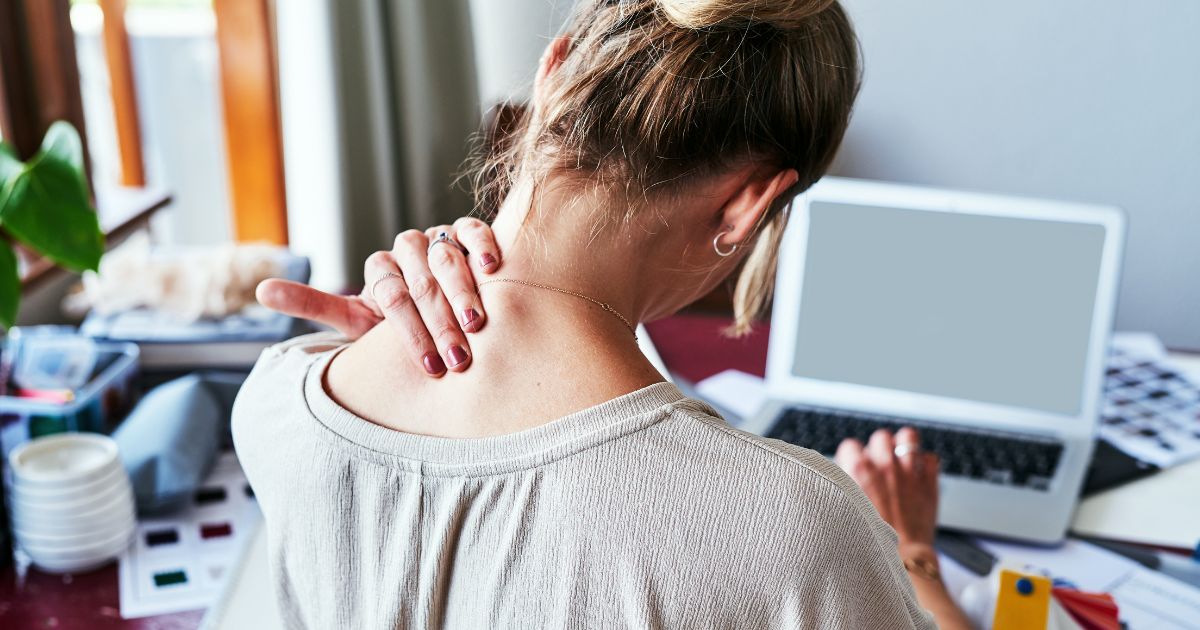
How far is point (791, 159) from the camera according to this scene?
0.69m

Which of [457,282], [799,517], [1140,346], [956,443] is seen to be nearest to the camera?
[799,517]

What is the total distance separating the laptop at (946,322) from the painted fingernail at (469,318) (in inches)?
25.7

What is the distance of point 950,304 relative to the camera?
4.15 ft

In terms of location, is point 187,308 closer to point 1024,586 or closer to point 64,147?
point 64,147

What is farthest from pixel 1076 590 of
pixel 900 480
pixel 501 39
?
pixel 501 39

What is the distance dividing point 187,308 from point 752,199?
3.02 ft

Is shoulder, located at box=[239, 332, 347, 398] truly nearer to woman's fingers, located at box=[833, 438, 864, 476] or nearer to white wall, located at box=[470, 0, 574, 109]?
woman's fingers, located at box=[833, 438, 864, 476]

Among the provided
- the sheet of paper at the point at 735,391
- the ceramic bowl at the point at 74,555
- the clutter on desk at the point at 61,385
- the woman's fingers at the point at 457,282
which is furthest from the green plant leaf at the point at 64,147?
the sheet of paper at the point at 735,391

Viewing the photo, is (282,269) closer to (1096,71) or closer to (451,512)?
(451,512)

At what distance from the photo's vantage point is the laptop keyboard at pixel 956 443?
3.74 feet

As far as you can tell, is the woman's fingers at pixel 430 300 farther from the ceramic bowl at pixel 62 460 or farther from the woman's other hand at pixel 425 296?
the ceramic bowl at pixel 62 460

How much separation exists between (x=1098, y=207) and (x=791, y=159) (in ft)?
2.35

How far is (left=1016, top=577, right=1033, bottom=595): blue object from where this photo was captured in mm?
876

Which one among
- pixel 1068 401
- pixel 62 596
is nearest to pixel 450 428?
pixel 62 596
